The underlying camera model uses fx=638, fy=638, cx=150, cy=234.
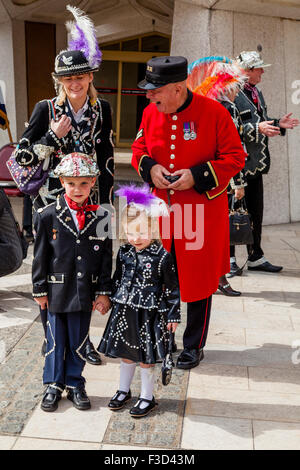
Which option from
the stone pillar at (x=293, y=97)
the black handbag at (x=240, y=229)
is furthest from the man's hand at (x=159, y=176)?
the stone pillar at (x=293, y=97)

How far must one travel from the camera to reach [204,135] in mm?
3623

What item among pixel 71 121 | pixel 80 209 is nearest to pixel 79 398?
pixel 80 209

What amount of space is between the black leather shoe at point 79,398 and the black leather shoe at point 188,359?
2.37 ft

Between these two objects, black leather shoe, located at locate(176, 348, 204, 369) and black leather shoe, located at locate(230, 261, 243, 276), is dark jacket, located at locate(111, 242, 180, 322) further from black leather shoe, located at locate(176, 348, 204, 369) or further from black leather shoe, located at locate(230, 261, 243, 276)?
black leather shoe, located at locate(230, 261, 243, 276)

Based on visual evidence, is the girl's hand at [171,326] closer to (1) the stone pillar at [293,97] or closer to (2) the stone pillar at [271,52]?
(2) the stone pillar at [271,52]

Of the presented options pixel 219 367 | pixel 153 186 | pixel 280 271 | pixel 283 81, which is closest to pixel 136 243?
pixel 153 186

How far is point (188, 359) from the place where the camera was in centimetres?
394

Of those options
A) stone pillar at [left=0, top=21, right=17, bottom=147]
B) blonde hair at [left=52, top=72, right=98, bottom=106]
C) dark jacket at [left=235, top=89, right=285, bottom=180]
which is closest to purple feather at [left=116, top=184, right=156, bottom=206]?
blonde hair at [left=52, top=72, right=98, bottom=106]

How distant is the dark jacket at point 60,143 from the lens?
140 inches

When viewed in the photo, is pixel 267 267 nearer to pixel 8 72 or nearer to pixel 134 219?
pixel 134 219

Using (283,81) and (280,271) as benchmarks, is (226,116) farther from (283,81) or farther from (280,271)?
(283,81)

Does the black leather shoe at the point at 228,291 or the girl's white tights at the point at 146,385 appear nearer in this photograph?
the girl's white tights at the point at 146,385

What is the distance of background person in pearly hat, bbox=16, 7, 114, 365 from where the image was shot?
11.6ft

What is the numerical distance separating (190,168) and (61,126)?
755 millimetres
